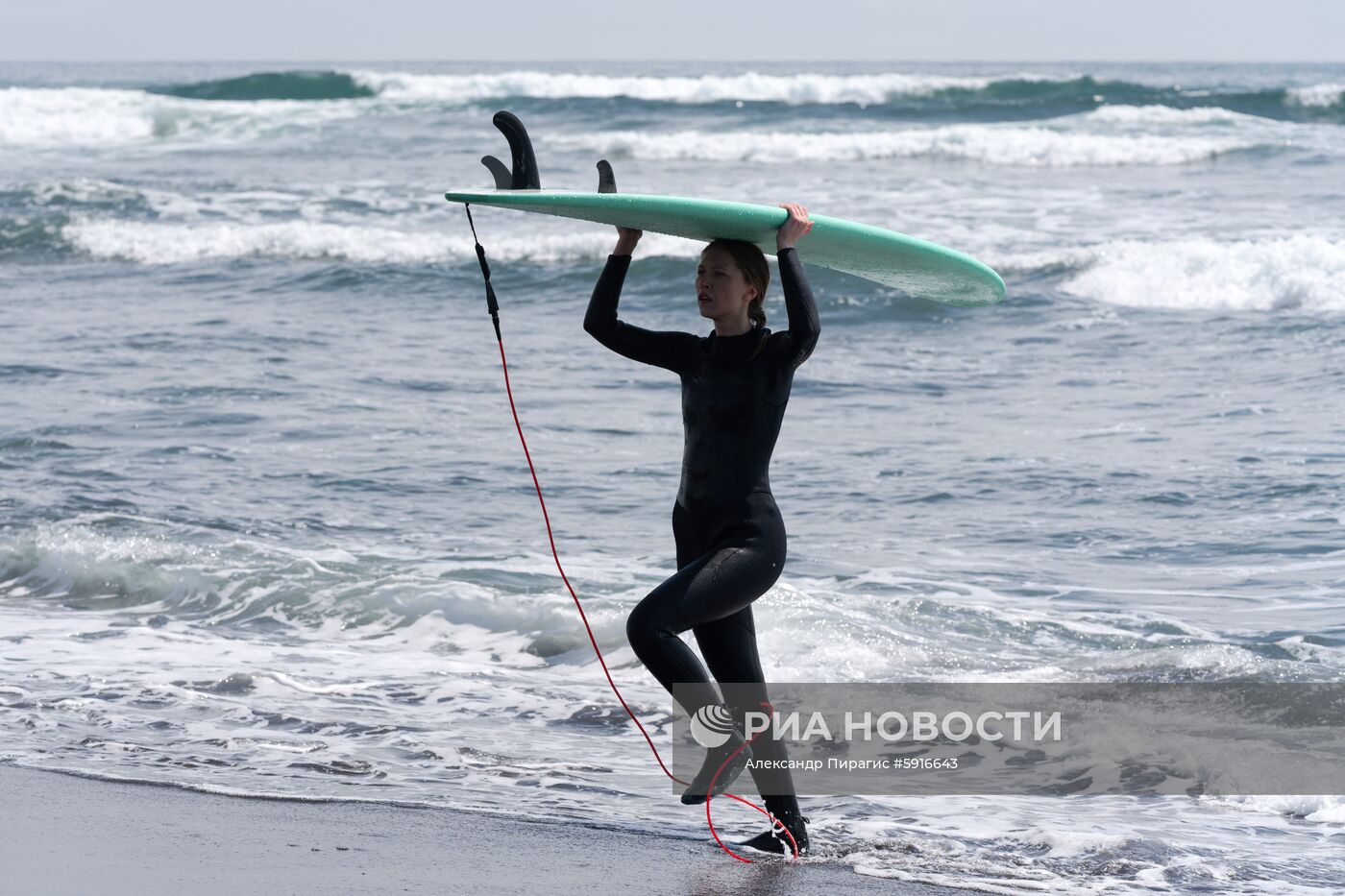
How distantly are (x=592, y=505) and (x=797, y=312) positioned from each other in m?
4.57

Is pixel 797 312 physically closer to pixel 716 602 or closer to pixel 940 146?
pixel 716 602

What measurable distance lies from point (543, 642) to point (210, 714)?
4.80 feet

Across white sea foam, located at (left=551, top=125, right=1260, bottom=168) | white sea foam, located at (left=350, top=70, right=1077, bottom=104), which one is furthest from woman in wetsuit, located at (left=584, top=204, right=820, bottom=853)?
white sea foam, located at (left=350, top=70, right=1077, bottom=104)

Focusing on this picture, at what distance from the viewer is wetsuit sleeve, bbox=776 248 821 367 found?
3.63m

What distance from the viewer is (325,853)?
378 cm

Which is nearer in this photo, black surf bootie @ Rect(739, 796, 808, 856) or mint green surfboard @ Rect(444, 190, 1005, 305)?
mint green surfboard @ Rect(444, 190, 1005, 305)

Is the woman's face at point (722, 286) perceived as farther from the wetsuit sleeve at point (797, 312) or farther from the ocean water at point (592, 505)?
the ocean water at point (592, 505)

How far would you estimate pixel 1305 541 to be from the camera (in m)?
7.42

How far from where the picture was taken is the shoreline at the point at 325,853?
357cm

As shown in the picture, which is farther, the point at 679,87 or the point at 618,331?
the point at 679,87

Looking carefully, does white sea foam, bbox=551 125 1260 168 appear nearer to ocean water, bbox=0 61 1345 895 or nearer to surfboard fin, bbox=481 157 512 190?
ocean water, bbox=0 61 1345 895

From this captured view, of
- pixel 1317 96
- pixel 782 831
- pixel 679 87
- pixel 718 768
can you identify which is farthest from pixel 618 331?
pixel 679 87

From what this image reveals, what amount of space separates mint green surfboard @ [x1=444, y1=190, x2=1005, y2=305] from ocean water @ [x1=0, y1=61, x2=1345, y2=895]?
5.06ft

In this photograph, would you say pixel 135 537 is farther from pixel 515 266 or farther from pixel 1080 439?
pixel 515 266
